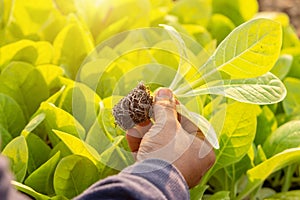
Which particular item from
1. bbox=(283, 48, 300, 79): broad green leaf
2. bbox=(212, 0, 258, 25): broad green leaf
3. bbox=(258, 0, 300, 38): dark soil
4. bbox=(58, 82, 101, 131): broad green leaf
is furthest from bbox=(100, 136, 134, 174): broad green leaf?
bbox=(258, 0, 300, 38): dark soil

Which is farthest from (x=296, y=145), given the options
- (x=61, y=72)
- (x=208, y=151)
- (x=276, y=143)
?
(x=61, y=72)

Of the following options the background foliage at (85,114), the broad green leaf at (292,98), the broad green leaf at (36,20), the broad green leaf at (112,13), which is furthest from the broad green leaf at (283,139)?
the broad green leaf at (36,20)

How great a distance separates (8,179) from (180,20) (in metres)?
1.13

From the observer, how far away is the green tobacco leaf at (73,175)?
1076mm

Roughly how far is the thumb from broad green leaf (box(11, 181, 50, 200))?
0.26 m

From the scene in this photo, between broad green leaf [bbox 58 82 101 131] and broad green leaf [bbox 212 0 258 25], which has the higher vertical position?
broad green leaf [bbox 212 0 258 25]

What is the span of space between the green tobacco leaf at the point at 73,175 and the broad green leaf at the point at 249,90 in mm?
220

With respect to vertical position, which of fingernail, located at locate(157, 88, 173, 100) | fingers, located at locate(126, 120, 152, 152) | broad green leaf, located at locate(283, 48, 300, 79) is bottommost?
broad green leaf, located at locate(283, 48, 300, 79)

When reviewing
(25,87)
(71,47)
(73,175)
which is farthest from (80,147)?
(71,47)

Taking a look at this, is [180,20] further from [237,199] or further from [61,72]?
[237,199]

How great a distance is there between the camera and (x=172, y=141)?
984mm

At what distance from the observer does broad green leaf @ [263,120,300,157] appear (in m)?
1.25

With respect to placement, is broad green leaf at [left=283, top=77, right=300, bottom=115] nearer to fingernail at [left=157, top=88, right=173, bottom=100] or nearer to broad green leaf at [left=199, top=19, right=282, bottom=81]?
broad green leaf at [left=199, top=19, right=282, bottom=81]

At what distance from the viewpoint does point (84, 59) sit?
143cm
